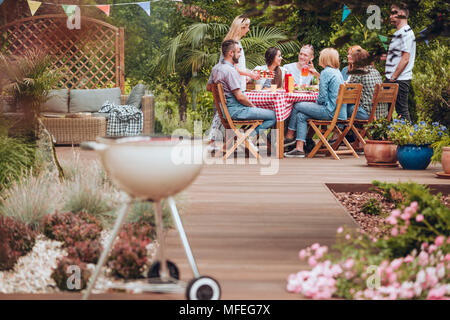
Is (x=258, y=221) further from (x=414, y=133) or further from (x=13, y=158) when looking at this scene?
(x=414, y=133)

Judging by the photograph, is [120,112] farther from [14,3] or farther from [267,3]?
[267,3]

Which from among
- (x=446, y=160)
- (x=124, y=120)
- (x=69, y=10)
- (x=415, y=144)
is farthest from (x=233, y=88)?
(x=69, y=10)

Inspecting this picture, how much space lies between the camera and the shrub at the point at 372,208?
425cm

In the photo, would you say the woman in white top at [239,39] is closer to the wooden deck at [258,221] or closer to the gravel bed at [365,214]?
the wooden deck at [258,221]

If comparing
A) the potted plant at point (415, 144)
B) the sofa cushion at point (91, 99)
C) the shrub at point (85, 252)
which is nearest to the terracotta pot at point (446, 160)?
the potted plant at point (415, 144)

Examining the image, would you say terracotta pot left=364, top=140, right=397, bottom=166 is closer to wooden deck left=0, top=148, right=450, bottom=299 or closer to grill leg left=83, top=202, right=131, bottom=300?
wooden deck left=0, top=148, right=450, bottom=299

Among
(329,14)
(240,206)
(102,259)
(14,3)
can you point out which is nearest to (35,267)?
(102,259)

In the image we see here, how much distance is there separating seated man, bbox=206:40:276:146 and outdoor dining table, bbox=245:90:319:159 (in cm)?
11

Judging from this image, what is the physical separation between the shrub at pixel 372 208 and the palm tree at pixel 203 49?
520cm

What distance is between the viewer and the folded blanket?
26.5ft

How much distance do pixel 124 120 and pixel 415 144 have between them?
3948mm

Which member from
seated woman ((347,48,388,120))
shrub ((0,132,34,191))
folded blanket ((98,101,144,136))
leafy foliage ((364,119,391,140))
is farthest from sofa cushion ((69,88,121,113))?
shrub ((0,132,34,191))

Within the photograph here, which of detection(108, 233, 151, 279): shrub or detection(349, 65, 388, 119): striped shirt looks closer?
detection(108, 233, 151, 279): shrub
